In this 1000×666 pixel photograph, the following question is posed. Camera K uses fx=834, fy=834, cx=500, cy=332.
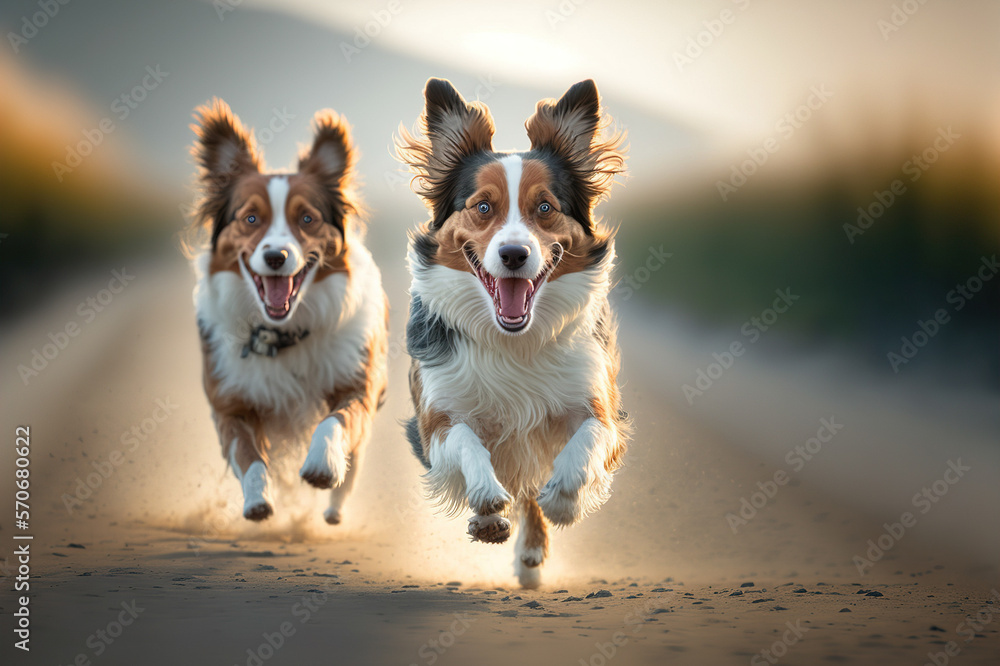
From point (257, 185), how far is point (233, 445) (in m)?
1.82

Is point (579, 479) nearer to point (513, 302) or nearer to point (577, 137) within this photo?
point (513, 302)

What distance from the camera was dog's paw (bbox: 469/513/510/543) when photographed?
4.42 metres

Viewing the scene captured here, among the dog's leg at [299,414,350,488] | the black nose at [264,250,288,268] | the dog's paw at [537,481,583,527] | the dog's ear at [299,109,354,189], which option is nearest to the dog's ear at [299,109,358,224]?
the dog's ear at [299,109,354,189]

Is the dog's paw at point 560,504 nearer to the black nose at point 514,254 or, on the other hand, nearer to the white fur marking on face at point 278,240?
the black nose at point 514,254

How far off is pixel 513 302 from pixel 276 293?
74.5 inches

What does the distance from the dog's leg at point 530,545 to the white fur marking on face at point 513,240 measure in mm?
2073

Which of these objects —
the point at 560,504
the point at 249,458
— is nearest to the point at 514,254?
the point at 560,504

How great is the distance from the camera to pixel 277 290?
A: 18.7 feet

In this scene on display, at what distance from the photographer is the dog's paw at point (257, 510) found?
17.3ft

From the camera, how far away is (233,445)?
19.2 feet

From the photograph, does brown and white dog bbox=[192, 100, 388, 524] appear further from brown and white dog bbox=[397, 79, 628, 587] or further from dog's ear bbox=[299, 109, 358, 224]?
brown and white dog bbox=[397, 79, 628, 587]

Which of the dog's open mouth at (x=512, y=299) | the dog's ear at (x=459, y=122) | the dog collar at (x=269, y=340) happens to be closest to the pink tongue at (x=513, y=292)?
the dog's open mouth at (x=512, y=299)

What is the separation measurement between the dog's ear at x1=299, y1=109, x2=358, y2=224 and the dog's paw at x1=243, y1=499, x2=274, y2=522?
2.03 m

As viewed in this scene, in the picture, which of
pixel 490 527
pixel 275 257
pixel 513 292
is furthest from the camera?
→ pixel 275 257
